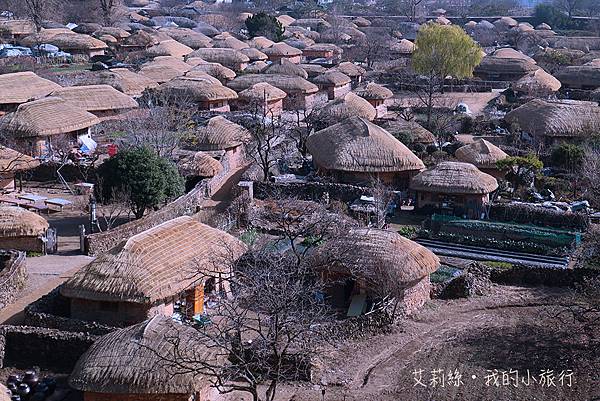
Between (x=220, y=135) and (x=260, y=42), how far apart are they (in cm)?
3691

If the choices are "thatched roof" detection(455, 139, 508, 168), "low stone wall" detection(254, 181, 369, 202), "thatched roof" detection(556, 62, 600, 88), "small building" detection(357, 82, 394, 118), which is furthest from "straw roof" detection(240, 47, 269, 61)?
"low stone wall" detection(254, 181, 369, 202)

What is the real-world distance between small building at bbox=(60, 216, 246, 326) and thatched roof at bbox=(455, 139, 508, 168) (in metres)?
15.1

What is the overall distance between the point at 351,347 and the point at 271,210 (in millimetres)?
9465

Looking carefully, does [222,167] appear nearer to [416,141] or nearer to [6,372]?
[416,141]

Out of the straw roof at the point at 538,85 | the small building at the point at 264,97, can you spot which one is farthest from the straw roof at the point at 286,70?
the straw roof at the point at 538,85

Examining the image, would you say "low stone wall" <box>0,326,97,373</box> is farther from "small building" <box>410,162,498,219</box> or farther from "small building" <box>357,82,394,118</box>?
"small building" <box>357,82,394,118</box>

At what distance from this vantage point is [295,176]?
104 feet

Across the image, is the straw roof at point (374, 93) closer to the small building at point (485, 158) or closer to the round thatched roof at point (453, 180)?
the small building at point (485, 158)

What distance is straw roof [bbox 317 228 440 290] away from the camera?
787 inches

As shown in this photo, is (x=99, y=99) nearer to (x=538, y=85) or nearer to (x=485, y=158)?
(x=485, y=158)

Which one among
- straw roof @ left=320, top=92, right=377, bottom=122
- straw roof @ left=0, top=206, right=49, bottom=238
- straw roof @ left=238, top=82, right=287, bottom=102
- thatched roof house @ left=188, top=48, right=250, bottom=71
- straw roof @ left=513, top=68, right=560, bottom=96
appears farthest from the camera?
thatched roof house @ left=188, top=48, right=250, bottom=71

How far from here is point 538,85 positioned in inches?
2002

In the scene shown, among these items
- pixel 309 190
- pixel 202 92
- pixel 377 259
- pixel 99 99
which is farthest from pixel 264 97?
pixel 377 259

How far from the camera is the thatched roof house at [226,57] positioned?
2289 inches
